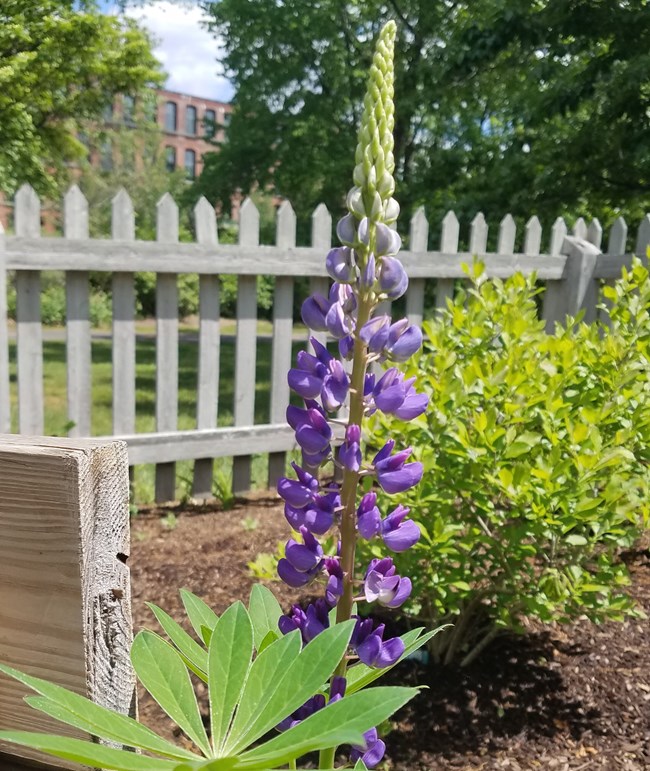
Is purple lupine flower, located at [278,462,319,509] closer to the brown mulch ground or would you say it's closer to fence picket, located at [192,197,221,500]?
the brown mulch ground

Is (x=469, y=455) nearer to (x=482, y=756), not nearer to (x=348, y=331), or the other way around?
(x=482, y=756)

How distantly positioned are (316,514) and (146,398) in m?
8.77

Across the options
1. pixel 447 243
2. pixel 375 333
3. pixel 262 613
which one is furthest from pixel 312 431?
pixel 447 243

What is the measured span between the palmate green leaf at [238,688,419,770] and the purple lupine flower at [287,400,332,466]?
0.40 meters

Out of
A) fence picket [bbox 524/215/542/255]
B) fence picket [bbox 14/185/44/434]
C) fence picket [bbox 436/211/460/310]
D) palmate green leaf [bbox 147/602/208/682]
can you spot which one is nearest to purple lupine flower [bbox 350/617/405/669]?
palmate green leaf [bbox 147/602/208/682]

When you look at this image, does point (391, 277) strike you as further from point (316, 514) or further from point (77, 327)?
point (77, 327)

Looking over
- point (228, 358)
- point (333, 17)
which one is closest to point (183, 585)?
point (228, 358)

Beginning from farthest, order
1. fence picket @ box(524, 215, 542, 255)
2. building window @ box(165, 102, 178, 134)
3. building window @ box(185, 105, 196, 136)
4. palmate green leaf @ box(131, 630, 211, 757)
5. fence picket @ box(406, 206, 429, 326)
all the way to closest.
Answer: building window @ box(185, 105, 196, 136) < building window @ box(165, 102, 178, 134) < fence picket @ box(524, 215, 542, 255) < fence picket @ box(406, 206, 429, 326) < palmate green leaf @ box(131, 630, 211, 757)

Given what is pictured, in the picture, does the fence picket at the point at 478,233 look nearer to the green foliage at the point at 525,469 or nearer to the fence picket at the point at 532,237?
the fence picket at the point at 532,237

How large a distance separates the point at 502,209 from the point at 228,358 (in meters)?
6.84

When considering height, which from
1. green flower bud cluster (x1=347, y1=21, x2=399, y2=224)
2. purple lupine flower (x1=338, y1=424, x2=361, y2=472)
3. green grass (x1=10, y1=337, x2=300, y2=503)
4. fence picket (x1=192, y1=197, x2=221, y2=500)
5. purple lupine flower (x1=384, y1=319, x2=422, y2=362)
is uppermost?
green flower bud cluster (x1=347, y1=21, x2=399, y2=224)

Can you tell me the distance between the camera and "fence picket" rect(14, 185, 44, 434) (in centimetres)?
389

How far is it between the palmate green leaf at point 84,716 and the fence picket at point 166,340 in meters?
3.69

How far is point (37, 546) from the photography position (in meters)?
0.98
